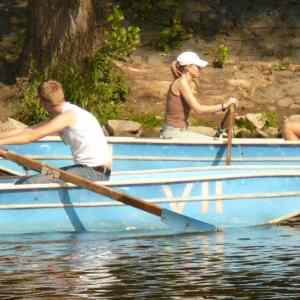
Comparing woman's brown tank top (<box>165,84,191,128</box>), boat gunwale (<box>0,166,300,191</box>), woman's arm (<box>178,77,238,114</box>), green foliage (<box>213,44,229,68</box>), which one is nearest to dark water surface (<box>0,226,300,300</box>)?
boat gunwale (<box>0,166,300,191</box>)

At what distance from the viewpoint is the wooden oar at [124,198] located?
13961 millimetres

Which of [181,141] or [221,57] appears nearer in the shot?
[181,141]

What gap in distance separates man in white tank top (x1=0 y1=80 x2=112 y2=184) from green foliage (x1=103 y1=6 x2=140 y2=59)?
9906 millimetres

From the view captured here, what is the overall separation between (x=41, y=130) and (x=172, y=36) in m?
12.6

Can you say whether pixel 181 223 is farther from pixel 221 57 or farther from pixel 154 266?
pixel 221 57

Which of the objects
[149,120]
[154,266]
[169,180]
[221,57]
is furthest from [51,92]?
[221,57]

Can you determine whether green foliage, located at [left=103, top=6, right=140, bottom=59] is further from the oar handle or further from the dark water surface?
the oar handle

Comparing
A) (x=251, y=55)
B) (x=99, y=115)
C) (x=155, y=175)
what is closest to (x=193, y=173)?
(x=155, y=175)

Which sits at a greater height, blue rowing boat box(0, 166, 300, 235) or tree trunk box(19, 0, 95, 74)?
tree trunk box(19, 0, 95, 74)

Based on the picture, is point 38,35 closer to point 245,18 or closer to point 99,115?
point 99,115

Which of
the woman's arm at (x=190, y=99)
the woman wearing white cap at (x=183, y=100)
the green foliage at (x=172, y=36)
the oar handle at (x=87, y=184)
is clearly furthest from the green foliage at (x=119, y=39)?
the oar handle at (x=87, y=184)

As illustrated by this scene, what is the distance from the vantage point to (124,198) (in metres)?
14.1

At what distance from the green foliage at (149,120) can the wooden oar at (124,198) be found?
8.83 m

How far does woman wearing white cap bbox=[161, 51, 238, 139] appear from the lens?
16516 millimetres
